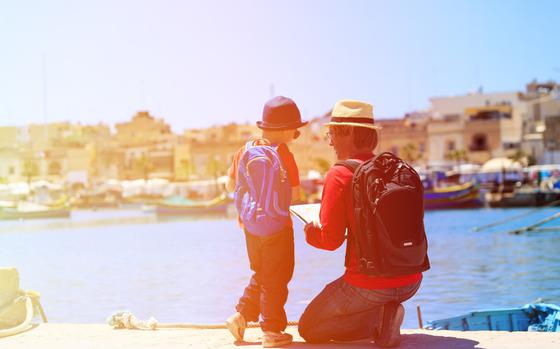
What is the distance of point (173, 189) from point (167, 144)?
10837 millimetres

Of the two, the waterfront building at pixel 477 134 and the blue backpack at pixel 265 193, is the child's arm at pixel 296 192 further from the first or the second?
the waterfront building at pixel 477 134

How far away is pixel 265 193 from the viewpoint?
5.38 m

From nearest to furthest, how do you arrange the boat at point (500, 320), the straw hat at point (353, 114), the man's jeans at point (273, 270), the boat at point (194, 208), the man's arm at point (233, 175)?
the straw hat at point (353, 114), the man's jeans at point (273, 270), the man's arm at point (233, 175), the boat at point (500, 320), the boat at point (194, 208)

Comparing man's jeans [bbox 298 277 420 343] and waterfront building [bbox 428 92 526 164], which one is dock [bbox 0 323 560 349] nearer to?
man's jeans [bbox 298 277 420 343]

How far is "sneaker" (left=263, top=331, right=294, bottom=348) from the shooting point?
5.32 meters

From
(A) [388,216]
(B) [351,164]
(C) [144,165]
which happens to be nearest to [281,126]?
(B) [351,164]

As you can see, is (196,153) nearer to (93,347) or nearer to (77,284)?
(77,284)

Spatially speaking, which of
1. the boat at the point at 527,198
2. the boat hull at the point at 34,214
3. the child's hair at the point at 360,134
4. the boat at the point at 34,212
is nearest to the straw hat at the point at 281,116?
the child's hair at the point at 360,134

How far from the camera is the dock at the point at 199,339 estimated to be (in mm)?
5188

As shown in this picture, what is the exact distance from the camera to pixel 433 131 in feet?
253

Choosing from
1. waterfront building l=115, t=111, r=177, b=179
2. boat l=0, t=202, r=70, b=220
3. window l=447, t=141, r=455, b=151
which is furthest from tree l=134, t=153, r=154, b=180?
window l=447, t=141, r=455, b=151

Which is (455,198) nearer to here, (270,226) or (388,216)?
(270,226)

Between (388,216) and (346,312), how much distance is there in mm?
641

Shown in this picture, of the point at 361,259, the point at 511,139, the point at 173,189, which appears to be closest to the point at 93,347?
the point at 361,259
